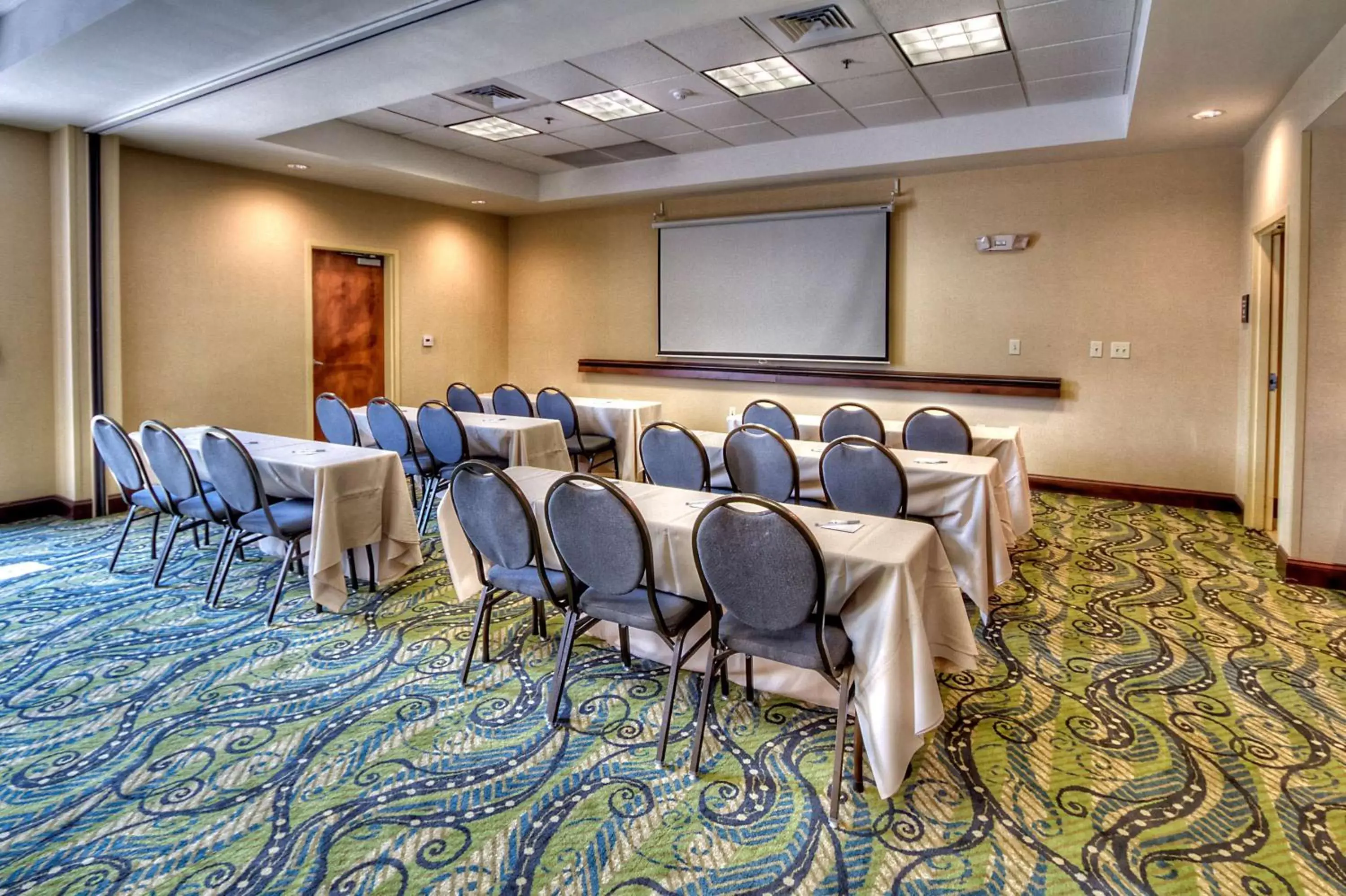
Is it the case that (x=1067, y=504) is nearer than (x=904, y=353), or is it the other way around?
(x=1067, y=504)

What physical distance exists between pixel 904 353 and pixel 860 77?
2593 mm

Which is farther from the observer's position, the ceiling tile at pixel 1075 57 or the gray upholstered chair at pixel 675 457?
the ceiling tile at pixel 1075 57

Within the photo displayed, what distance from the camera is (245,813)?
209cm

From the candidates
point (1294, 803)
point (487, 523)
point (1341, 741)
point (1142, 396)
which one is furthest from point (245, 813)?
point (1142, 396)

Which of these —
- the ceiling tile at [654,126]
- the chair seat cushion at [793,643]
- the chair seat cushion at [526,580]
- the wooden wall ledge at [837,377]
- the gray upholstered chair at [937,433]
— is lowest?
the chair seat cushion at [793,643]

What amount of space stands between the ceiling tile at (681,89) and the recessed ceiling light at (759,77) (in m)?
0.07

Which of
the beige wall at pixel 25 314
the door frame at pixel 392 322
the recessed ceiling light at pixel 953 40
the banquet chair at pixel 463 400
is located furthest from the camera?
the door frame at pixel 392 322

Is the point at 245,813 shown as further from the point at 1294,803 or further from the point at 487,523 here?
the point at 1294,803

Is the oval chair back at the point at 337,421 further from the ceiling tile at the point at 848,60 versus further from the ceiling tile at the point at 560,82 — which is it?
the ceiling tile at the point at 848,60

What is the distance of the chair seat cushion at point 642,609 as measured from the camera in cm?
244

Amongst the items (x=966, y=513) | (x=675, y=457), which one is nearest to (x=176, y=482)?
(x=675, y=457)

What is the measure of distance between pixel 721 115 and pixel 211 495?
446 centimetres

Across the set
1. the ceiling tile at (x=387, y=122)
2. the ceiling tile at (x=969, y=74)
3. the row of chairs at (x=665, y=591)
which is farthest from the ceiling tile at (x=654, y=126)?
the row of chairs at (x=665, y=591)

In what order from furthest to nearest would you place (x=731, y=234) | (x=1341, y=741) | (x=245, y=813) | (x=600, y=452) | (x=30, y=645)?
(x=731, y=234) → (x=600, y=452) → (x=30, y=645) → (x=1341, y=741) → (x=245, y=813)
